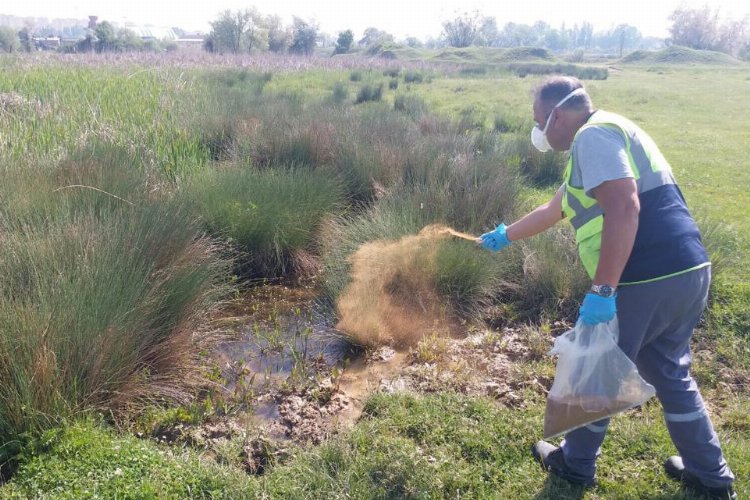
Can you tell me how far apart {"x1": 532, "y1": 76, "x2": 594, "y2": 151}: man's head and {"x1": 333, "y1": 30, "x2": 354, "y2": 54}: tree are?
61.1m

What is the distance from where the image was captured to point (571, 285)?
534 cm

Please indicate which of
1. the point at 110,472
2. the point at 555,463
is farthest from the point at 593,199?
the point at 110,472

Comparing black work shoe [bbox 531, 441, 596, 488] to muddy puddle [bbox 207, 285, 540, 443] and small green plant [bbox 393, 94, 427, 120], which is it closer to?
muddy puddle [bbox 207, 285, 540, 443]

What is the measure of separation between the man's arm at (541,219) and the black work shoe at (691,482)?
1442 mm

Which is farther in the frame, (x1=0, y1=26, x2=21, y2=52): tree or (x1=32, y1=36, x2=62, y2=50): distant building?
(x1=32, y1=36, x2=62, y2=50): distant building

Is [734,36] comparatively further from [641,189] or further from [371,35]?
[641,189]

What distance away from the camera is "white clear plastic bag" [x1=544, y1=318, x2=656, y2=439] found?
2693 mm

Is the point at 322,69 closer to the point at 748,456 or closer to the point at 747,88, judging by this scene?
the point at 747,88

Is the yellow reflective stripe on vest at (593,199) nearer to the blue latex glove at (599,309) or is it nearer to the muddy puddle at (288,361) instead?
the blue latex glove at (599,309)

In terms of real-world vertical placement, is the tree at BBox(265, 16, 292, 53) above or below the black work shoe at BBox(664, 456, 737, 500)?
above

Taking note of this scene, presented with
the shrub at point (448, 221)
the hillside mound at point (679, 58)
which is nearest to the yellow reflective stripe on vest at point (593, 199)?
the shrub at point (448, 221)

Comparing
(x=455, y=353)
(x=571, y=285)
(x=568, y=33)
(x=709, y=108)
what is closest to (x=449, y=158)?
(x=571, y=285)

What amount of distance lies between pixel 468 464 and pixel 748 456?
5.11 ft

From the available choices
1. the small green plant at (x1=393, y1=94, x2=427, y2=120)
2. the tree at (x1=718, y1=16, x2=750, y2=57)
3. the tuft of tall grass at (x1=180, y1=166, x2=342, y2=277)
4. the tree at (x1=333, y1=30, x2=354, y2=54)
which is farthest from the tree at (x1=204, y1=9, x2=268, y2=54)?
the tree at (x1=718, y1=16, x2=750, y2=57)
